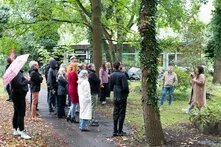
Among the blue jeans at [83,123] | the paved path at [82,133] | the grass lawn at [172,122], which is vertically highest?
the blue jeans at [83,123]

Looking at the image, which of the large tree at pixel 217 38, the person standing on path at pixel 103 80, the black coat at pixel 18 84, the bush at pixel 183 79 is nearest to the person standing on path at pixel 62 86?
the black coat at pixel 18 84

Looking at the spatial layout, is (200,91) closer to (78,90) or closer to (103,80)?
(78,90)

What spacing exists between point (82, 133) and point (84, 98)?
1.05 m

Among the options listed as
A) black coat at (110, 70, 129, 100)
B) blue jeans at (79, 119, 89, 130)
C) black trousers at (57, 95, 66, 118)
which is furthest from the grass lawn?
black trousers at (57, 95, 66, 118)

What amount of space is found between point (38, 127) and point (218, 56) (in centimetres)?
1921

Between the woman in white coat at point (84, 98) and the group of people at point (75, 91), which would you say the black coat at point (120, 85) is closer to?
the group of people at point (75, 91)

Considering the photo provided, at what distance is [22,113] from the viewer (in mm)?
10320

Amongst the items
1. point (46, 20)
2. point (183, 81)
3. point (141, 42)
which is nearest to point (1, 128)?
point (141, 42)

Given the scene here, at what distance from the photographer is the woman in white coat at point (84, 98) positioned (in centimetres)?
1177

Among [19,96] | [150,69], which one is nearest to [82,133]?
[19,96]

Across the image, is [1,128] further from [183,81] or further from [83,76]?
[183,81]

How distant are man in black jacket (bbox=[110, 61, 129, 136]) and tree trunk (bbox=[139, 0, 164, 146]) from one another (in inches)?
52.6

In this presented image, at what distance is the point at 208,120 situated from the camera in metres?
11.3

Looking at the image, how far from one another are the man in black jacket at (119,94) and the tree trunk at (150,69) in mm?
1335
